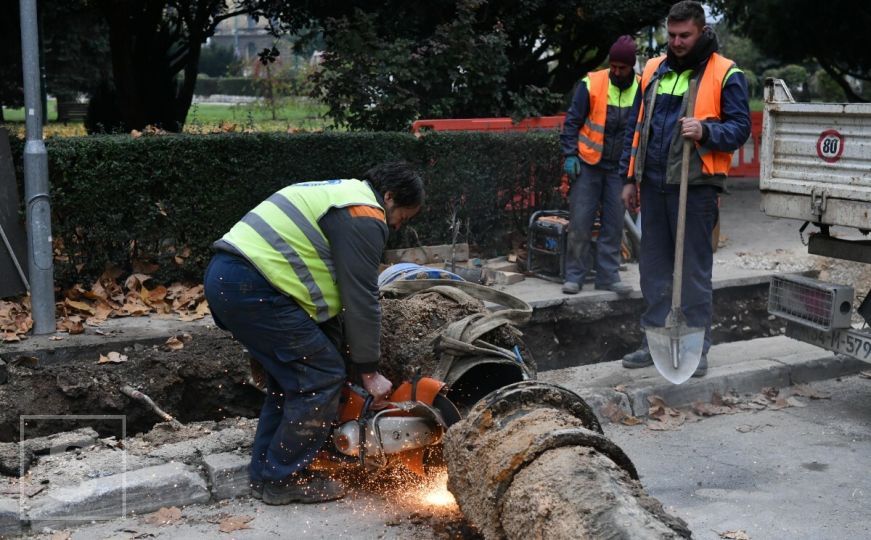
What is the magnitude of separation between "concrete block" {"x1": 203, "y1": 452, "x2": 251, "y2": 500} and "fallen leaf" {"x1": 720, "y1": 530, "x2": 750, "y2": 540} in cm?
231

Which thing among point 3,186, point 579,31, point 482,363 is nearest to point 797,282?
point 482,363

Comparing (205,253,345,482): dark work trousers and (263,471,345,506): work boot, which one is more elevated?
(205,253,345,482): dark work trousers

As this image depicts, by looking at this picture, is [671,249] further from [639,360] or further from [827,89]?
[827,89]

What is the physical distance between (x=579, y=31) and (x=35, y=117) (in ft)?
27.7

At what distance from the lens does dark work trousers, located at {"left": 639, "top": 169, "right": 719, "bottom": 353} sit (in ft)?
20.7

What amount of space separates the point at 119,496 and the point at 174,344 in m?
2.23

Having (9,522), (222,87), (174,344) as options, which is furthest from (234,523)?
(222,87)

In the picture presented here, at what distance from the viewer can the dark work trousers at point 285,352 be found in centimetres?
445

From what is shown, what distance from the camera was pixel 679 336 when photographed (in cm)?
616

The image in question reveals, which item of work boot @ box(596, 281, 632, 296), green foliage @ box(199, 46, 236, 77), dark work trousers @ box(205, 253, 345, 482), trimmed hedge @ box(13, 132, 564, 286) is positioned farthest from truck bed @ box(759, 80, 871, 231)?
green foliage @ box(199, 46, 236, 77)

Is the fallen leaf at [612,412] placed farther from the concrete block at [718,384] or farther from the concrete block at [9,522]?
the concrete block at [9,522]

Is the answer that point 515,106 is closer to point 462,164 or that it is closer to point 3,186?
point 462,164

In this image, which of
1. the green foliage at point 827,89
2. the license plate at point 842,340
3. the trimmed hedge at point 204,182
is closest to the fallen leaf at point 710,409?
the license plate at point 842,340

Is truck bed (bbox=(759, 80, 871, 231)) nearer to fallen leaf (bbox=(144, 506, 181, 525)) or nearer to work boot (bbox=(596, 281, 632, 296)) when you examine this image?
work boot (bbox=(596, 281, 632, 296))
